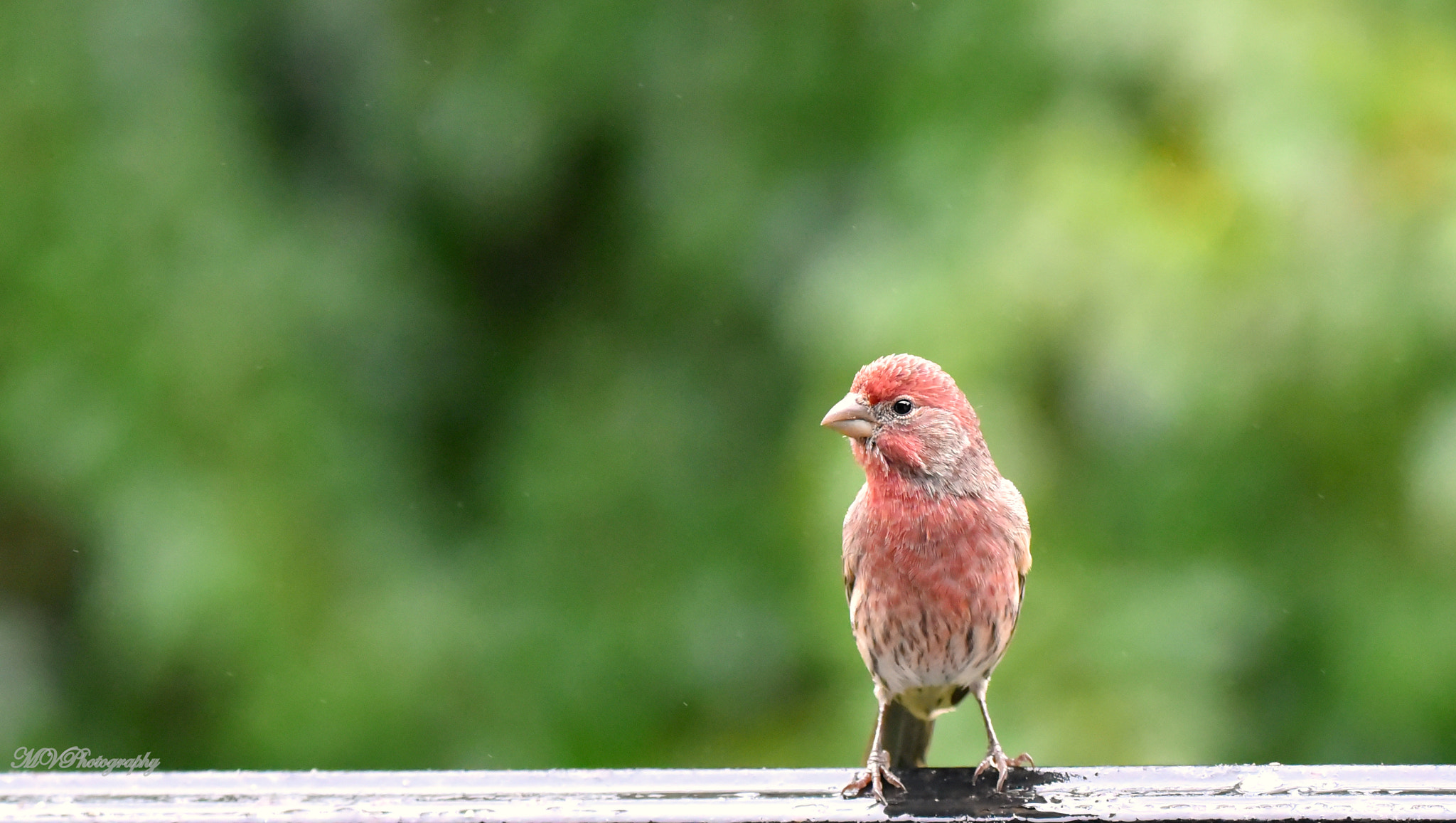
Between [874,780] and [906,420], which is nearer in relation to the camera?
[874,780]

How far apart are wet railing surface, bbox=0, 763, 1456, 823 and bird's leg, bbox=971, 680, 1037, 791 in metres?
0.23

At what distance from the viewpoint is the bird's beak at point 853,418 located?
8.63 feet

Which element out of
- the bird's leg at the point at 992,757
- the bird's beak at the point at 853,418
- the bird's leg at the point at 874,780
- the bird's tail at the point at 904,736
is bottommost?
the bird's tail at the point at 904,736

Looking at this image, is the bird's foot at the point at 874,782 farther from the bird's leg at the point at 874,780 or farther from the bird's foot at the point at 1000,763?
the bird's foot at the point at 1000,763

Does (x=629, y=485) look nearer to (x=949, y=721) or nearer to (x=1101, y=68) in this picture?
(x=949, y=721)

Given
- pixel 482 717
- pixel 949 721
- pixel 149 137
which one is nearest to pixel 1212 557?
pixel 949 721

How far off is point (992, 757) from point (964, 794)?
1.95 ft

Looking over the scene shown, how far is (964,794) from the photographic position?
6.75 feet

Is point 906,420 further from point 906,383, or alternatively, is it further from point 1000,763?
point 1000,763

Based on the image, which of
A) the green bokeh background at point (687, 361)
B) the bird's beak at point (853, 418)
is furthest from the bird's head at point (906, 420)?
the green bokeh background at point (687, 361)

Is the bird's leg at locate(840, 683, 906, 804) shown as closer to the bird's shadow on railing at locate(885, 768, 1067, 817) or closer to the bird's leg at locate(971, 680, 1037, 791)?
the bird's shadow on railing at locate(885, 768, 1067, 817)

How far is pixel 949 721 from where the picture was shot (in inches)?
125

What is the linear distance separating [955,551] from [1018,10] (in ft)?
4.71
